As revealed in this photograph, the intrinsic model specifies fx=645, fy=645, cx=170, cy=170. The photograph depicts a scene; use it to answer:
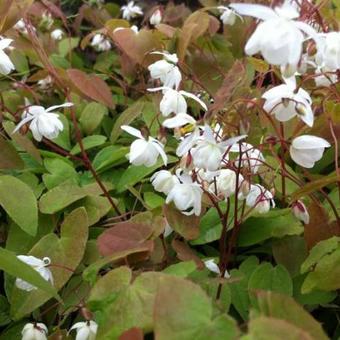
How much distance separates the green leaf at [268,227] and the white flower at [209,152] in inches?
8.7

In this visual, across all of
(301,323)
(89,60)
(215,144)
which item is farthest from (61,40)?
(301,323)

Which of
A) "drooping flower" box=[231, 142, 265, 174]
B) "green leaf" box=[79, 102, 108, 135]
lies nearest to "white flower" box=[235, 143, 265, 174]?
"drooping flower" box=[231, 142, 265, 174]

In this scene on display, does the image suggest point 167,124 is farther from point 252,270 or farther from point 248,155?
point 252,270

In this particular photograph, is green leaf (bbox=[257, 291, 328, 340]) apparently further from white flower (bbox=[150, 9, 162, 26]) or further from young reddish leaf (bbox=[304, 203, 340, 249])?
white flower (bbox=[150, 9, 162, 26])

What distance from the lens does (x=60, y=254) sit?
1.08 meters

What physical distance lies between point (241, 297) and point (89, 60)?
131 cm

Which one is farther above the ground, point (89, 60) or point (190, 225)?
point (190, 225)

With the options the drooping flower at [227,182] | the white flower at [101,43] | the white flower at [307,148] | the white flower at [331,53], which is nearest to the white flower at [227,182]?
the drooping flower at [227,182]

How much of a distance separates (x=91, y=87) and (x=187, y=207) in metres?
0.64

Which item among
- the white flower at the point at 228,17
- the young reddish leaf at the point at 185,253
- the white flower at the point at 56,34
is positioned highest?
the white flower at the point at 228,17

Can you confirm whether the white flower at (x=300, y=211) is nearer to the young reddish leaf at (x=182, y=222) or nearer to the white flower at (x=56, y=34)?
the young reddish leaf at (x=182, y=222)

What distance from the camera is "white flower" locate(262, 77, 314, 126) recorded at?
904 millimetres

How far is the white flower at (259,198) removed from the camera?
1050 millimetres

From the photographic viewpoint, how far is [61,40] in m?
2.09
